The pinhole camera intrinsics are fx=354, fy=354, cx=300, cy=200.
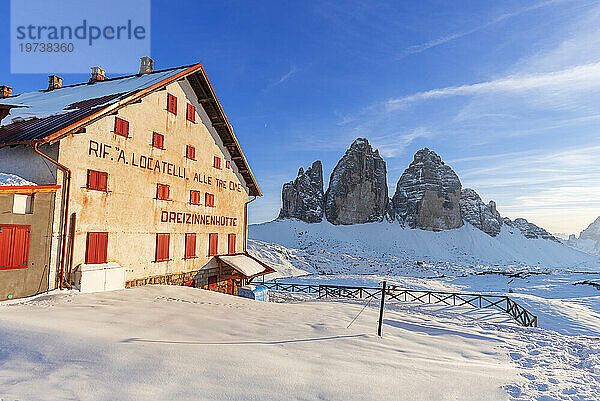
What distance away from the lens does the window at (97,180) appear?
1237 cm

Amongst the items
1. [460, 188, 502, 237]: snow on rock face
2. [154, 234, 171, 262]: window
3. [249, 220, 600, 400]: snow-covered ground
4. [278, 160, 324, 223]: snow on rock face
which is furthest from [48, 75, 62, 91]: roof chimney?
[460, 188, 502, 237]: snow on rock face

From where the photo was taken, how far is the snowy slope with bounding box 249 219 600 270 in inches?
2926

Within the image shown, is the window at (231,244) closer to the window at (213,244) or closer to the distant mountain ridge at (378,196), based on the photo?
the window at (213,244)

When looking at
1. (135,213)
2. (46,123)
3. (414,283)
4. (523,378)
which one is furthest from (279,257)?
(523,378)

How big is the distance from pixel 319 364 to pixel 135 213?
10.9 meters

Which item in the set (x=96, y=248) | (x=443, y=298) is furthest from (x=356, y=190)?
(x=96, y=248)

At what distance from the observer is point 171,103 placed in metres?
16.4

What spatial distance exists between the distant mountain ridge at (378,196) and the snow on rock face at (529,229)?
10671 mm

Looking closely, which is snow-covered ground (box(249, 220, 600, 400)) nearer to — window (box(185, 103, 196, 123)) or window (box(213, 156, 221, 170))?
window (box(213, 156, 221, 170))

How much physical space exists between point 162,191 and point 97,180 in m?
3.36

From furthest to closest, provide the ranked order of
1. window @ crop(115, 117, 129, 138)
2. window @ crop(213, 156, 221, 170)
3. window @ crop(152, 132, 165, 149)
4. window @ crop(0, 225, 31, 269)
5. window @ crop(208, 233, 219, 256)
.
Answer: window @ crop(213, 156, 221, 170) < window @ crop(208, 233, 219, 256) < window @ crop(152, 132, 165, 149) < window @ crop(115, 117, 129, 138) < window @ crop(0, 225, 31, 269)

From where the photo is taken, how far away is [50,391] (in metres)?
4.43

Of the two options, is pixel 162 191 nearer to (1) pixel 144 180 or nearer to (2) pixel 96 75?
(1) pixel 144 180

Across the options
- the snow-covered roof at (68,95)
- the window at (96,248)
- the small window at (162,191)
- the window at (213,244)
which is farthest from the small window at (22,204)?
the window at (213,244)
